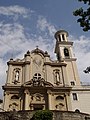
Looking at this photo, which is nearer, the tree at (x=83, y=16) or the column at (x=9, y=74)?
the tree at (x=83, y=16)

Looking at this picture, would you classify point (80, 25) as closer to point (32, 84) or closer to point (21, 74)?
point (32, 84)

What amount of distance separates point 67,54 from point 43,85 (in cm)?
1163

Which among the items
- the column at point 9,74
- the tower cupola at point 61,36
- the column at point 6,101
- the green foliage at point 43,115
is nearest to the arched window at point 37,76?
the column at point 9,74

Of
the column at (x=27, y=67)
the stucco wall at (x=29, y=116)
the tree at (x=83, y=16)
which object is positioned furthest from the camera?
the column at (x=27, y=67)

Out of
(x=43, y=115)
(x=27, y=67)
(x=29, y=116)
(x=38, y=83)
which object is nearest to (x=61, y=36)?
(x=27, y=67)

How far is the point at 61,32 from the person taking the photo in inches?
1925

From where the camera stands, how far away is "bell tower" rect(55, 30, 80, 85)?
127ft

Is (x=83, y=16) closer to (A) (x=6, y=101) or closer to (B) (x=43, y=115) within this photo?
(B) (x=43, y=115)

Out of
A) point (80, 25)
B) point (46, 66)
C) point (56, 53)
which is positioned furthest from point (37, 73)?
point (80, 25)

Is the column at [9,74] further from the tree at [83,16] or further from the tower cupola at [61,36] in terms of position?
the tree at [83,16]

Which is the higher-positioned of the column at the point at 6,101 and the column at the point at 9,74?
the column at the point at 9,74

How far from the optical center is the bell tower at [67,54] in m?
38.6

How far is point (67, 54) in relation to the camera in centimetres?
4359

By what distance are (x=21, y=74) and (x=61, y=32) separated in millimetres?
16809
